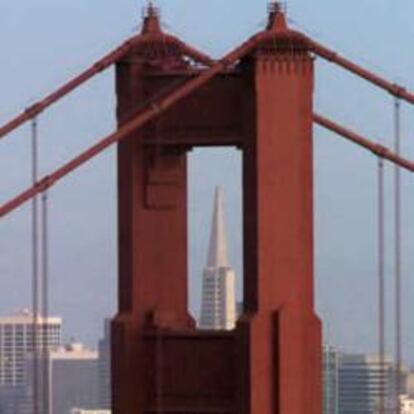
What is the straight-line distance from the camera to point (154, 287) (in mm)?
49781

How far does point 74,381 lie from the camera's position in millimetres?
185625

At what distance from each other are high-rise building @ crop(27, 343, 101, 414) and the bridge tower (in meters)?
130

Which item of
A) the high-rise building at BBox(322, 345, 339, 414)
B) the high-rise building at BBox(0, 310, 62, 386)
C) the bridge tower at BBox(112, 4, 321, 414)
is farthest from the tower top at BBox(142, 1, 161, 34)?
the high-rise building at BBox(0, 310, 62, 386)

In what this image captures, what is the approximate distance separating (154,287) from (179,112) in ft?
8.82

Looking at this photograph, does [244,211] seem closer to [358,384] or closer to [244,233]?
[244,233]

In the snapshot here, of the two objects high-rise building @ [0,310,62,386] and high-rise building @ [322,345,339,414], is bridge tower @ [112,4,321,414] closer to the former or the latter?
high-rise building @ [322,345,339,414]

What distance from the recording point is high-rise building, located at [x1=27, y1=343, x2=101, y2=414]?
185000 millimetres

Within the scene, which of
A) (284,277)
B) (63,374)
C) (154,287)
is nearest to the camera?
(284,277)

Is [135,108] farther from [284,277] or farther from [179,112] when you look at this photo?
[284,277]

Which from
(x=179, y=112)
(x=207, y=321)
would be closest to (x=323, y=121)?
(x=179, y=112)

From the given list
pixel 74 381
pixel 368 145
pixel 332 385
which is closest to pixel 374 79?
pixel 368 145

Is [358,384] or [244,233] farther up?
[244,233]

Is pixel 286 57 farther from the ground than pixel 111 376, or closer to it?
farther from the ground

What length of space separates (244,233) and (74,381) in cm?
13942
